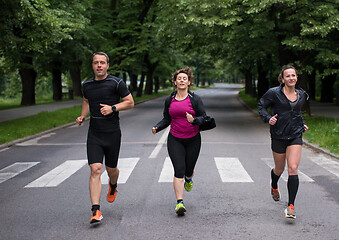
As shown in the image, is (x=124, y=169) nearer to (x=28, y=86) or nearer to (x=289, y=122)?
(x=289, y=122)

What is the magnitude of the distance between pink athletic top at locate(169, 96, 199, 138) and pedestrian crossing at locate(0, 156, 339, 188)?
2169 mm

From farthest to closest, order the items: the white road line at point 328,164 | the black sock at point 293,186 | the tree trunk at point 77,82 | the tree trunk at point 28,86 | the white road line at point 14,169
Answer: the tree trunk at point 77,82, the tree trunk at point 28,86, the white road line at point 328,164, the white road line at point 14,169, the black sock at point 293,186

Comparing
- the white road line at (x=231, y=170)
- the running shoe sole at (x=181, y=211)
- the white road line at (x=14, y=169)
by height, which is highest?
the running shoe sole at (x=181, y=211)

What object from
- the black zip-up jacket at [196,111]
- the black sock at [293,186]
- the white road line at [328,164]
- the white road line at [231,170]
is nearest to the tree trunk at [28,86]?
the white road line at [231,170]

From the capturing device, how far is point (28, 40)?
15.6 meters

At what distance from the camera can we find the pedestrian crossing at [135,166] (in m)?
7.64

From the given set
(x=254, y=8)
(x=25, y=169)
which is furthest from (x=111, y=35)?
(x=25, y=169)

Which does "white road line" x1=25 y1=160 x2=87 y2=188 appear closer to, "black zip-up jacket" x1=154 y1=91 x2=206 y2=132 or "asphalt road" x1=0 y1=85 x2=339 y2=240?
"asphalt road" x1=0 y1=85 x2=339 y2=240

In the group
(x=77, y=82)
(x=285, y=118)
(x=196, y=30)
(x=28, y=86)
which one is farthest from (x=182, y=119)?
(x=77, y=82)

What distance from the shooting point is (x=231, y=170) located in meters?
8.50

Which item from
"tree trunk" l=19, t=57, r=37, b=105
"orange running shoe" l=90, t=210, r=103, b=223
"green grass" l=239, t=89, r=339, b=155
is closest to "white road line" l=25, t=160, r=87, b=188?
"orange running shoe" l=90, t=210, r=103, b=223

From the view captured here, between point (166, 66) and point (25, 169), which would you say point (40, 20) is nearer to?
point (25, 169)

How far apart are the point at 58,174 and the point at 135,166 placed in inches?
61.1

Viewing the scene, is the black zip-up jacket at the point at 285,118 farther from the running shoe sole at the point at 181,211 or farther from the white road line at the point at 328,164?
the white road line at the point at 328,164
